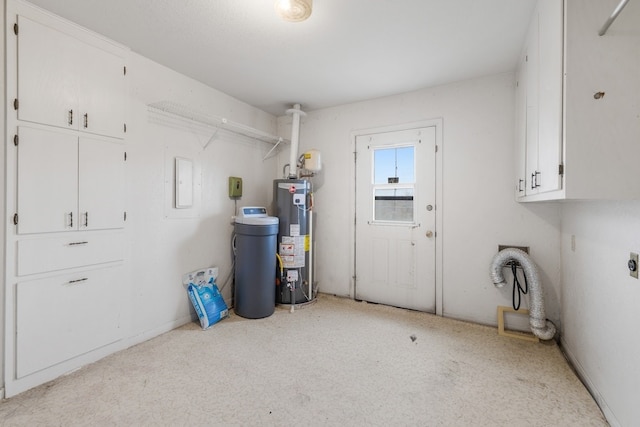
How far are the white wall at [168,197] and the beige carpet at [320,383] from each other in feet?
1.35

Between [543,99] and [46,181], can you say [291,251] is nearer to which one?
[46,181]

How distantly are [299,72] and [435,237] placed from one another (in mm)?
2303

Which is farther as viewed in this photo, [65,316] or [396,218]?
[396,218]

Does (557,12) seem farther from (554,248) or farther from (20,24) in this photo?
(20,24)

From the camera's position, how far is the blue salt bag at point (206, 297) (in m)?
2.80

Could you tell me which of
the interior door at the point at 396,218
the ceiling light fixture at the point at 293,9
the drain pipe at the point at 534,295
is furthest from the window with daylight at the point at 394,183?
the ceiling light fixture at the point at 293,9

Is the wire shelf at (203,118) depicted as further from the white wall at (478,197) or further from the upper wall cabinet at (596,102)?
the upper wall cabinet at (596,102)

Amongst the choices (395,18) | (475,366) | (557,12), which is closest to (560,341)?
(475,366)

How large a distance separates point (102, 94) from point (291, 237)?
224cm

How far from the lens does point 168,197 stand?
2.73 meters

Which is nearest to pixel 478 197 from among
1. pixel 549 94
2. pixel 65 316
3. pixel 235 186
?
pixel 549 94

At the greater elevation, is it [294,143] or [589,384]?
[294,143]

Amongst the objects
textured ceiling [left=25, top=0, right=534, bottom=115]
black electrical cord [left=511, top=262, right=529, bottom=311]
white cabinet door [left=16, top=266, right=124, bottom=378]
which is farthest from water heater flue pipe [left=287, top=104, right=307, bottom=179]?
black electrical cord [left=511, top=262, right=529, bottom=311]

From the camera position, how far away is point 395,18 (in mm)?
1976
